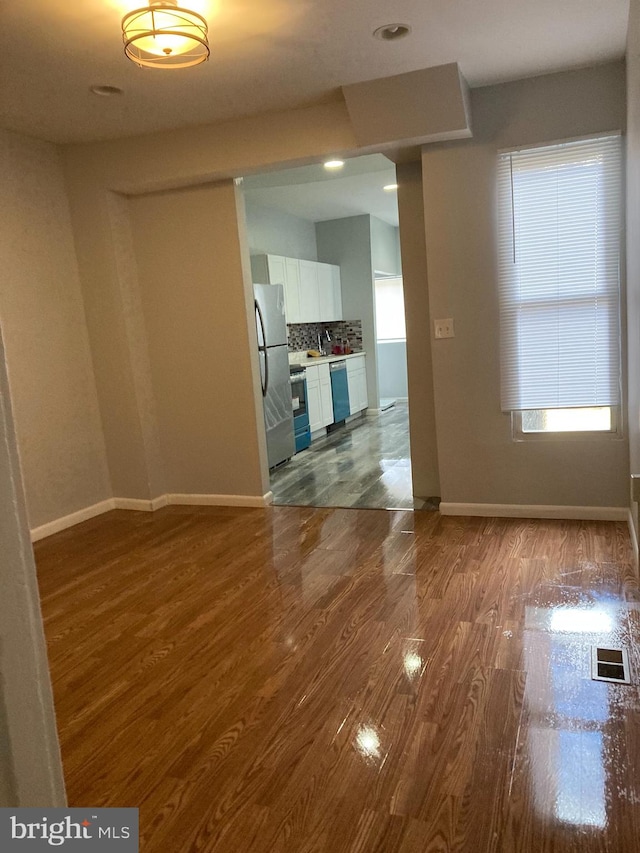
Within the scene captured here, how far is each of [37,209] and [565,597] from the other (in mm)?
3903

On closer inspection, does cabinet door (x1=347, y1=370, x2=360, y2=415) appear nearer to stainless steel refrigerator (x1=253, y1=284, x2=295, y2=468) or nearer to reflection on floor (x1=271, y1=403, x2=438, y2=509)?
reflection on floor (x1=271, y1=403, x2=438, y2=509)

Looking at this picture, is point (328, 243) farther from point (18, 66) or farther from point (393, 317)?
point (18, 66)

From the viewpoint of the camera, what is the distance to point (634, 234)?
287cm

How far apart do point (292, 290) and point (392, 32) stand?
4.16m

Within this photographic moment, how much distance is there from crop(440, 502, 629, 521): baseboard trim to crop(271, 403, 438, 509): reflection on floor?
23 centimetres

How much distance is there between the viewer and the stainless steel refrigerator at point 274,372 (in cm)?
527

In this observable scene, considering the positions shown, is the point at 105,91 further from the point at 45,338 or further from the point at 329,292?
the point at 329,292

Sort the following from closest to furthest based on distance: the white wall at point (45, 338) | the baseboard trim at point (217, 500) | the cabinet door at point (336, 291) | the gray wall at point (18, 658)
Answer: the gray wall at point (18, 658) < the white wall at point (45, 338) < the baseboard trim at point (217, 500) < the cabinet door at point (336, 291)

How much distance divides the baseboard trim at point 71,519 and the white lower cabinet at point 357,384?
12.0 ft

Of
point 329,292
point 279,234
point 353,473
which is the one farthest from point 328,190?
point 353,473

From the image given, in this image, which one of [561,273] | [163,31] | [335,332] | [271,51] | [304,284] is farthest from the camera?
[335,332]

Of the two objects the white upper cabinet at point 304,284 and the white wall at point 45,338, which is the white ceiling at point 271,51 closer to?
the white wall at point 45,338

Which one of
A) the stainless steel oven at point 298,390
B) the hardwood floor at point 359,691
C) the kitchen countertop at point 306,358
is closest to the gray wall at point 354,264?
the kitchen countertop at point 306,358

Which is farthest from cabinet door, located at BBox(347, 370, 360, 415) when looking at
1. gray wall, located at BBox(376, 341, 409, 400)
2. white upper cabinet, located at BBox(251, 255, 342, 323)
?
gray wall, located at BBox(376, 341, 409, 400)
